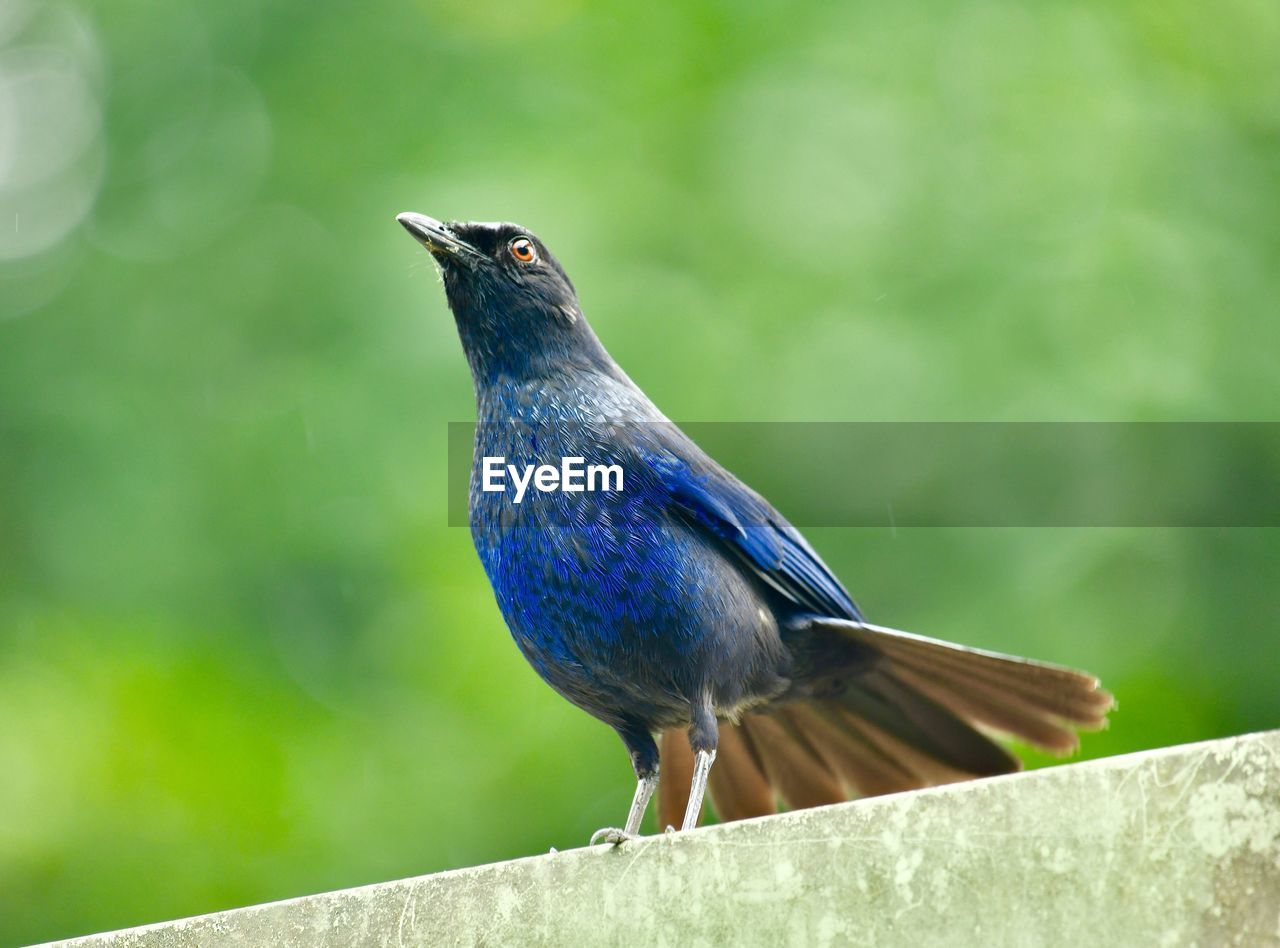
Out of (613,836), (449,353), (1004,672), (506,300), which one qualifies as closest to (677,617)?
(613,836)

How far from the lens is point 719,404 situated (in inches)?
271

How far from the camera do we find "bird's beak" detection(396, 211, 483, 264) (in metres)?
4.86

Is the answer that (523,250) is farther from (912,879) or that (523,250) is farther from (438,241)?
(912,879)

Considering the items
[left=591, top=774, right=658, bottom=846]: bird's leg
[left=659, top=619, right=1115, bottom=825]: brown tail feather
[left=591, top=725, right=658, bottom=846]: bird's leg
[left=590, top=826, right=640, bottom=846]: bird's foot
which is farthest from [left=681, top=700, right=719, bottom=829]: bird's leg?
[left=659, top=619, right=1115, bottom=825]: brown tail feather

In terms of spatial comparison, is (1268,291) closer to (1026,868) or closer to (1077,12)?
(1077,12)

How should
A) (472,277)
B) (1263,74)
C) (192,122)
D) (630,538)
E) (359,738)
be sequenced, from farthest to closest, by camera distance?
(192,122)
(1263,74)
(359,738)
(472,277)
(630,538)

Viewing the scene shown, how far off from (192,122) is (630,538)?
15.6 feet

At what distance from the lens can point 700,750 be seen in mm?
4363

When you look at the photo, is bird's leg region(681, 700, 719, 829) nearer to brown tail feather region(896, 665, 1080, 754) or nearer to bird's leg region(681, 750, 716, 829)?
bird's leg region(681, 750, 716, 829)

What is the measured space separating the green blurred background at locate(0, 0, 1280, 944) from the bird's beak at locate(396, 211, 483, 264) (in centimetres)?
197

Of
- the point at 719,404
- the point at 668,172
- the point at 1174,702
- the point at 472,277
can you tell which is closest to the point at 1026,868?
the point at 472,277

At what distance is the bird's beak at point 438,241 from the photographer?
191 inches

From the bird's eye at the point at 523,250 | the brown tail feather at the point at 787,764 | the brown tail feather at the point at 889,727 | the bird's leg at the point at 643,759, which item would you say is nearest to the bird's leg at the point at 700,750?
the bird's leg at the point at 643,759

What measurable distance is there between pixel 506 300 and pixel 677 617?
115 centimetres
